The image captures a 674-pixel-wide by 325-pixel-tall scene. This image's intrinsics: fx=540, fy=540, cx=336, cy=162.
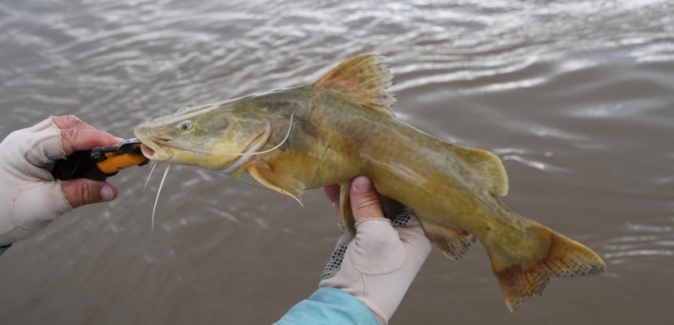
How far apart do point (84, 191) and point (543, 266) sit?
204cm

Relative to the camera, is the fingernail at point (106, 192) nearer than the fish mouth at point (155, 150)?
No

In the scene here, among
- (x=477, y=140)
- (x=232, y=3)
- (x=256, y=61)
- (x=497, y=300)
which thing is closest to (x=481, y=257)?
(x=497, y=300)

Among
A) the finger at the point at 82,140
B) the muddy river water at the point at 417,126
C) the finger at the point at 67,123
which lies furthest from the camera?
the muddy river water at the point at 417,126

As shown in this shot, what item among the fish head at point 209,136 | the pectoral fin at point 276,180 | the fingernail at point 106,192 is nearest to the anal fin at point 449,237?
the pectoral fin at point 276,180

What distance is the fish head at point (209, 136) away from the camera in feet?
6.91

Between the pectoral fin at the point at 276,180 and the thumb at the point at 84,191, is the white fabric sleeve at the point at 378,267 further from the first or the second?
the thumb at the point at 84,191

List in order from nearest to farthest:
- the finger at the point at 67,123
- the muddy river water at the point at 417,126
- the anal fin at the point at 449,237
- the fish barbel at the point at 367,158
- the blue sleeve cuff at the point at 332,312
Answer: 1. the blue sleeve cuff at the point at 332,312
2. the fish barbel at the point at 367,158
3. the anal fin at the point at 449,237
4. the finger at the point at 67,123
5. the muddy river water at the point at 417,126

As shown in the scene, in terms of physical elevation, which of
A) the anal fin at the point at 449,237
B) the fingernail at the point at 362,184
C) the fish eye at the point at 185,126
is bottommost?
the anal fin at the point at 449,237

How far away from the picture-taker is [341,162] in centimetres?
224

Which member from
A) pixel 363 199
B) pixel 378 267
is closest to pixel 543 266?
pixel 378 267

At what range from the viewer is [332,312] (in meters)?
2.08

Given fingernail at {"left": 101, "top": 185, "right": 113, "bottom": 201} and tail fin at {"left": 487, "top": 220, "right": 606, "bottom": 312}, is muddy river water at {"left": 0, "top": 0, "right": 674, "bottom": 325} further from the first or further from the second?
fingernail at {"left": 101, "top": 185, "right": 113, "bottom": 201}

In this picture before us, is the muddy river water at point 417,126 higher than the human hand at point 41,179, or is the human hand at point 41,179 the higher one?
the human hand at point 41,179

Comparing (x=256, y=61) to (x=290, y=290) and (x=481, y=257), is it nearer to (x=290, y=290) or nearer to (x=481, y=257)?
(x=290, y=290)
